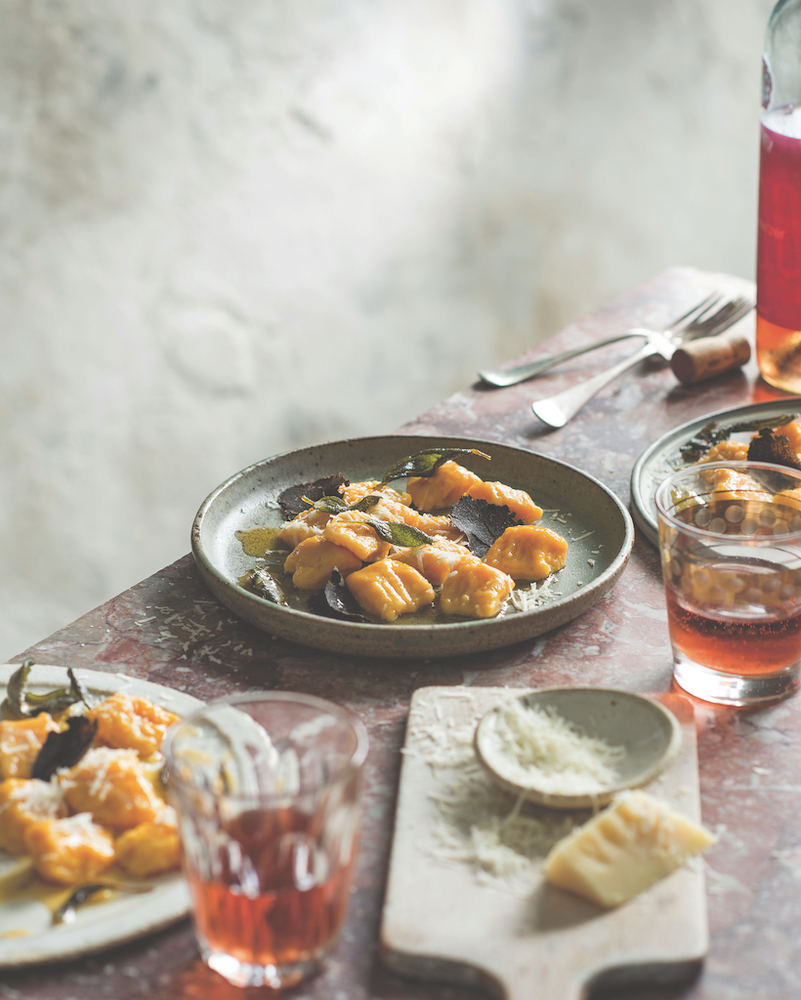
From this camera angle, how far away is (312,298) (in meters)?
3.46

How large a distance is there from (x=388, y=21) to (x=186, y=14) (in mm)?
783

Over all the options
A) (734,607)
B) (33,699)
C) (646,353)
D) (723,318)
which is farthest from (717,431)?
(33,699)

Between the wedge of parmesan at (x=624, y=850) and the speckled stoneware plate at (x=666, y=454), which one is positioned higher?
the wedge of parmesan at (x=624, y=850)

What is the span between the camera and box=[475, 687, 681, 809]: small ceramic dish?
83 cm

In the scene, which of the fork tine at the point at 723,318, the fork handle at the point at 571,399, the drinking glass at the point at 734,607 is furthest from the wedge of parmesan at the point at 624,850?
the fork tine at the point at 723,318

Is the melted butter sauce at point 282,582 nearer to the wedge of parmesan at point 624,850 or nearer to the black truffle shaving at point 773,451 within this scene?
the wedge of parmesan at point 624,850

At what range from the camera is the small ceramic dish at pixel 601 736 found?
0.83 m

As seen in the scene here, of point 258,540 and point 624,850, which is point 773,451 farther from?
point 624,850

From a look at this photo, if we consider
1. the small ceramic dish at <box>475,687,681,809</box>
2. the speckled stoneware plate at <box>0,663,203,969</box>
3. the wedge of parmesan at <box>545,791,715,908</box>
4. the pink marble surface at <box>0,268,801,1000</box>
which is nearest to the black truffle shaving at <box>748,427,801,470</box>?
the pink marble surface at <box>0,268,801,1000</box>

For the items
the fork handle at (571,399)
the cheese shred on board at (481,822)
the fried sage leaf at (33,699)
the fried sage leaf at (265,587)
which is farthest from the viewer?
the fork handle at (571,399)

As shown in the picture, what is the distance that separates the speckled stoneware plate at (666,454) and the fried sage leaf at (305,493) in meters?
0.41

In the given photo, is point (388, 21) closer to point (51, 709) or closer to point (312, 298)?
point (312, 298)

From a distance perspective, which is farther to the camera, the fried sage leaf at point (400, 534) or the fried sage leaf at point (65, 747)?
the fried sage leaf at point (400, 534)

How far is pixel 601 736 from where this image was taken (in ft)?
3.01
